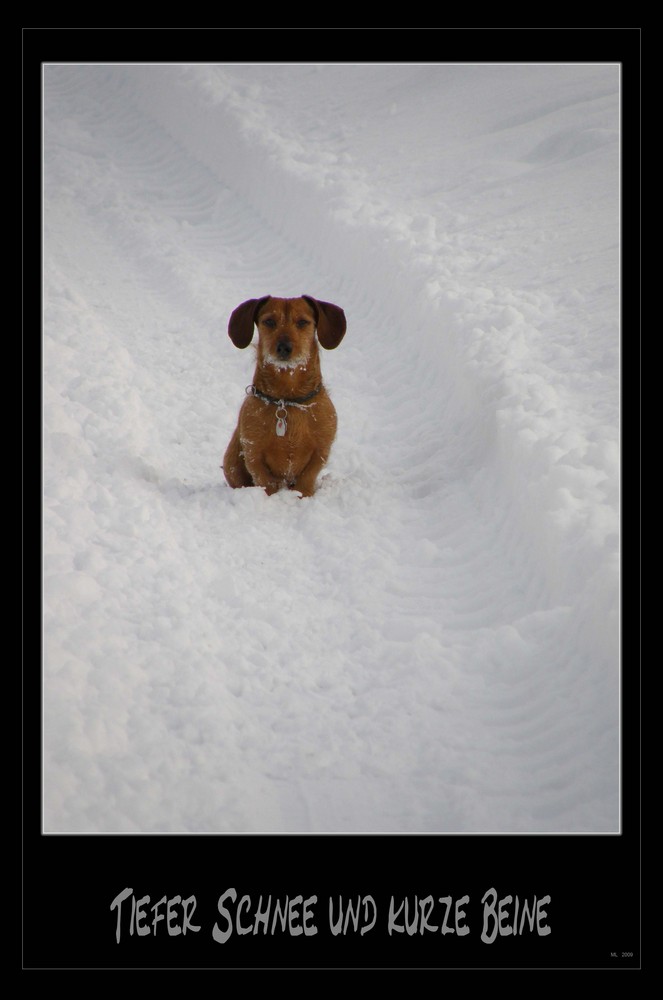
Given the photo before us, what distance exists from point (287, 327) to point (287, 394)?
1.24ft

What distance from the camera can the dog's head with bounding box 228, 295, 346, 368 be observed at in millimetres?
4316

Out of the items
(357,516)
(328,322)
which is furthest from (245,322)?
(357,516)

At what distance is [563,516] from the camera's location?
11.2 feet

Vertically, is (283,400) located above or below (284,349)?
below

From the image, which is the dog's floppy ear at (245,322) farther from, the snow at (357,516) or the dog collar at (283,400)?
the snow at (357,516)

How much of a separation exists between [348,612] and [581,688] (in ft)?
3.65

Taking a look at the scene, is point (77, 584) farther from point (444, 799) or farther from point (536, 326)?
point (536, 326)

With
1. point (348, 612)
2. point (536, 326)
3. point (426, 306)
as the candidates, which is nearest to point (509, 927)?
point (348, 612)

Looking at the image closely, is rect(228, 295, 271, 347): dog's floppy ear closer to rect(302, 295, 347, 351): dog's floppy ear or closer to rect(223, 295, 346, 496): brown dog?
rect(223, 295, 346, 496): brown dog

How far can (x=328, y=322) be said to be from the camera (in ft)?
14.8

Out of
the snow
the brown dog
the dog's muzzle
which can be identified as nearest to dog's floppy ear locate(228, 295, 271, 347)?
the brown dog

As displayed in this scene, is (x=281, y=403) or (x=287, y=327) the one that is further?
(x=281, y=403)

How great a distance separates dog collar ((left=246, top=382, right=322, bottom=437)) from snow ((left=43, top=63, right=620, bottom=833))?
0.42 meters

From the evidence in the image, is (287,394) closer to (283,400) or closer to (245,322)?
(283,400)
